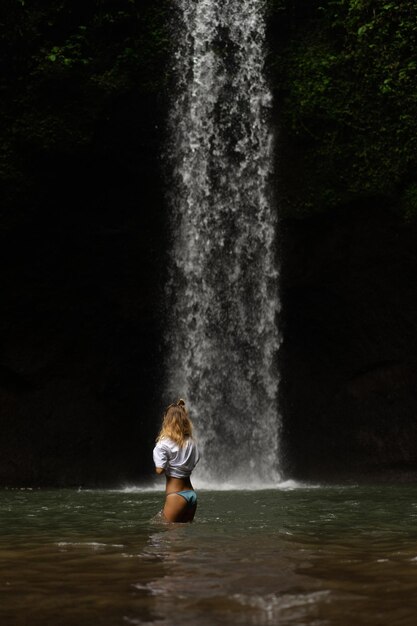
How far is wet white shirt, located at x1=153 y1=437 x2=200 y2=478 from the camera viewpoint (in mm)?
7086

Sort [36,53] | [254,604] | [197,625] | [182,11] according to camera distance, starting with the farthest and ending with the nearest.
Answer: [182,11], [36,53], [254,604], [197,625]

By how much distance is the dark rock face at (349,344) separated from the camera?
17.0 m

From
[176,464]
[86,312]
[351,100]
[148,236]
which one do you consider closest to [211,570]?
[176,464]

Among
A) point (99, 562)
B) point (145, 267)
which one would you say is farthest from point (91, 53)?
point (99, 562)

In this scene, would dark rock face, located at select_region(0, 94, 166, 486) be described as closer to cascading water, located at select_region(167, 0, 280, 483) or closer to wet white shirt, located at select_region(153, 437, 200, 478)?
cascading water, located at select_region(167, 0, 280, 483)

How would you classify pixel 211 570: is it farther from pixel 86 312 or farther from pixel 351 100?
pixel 351 100

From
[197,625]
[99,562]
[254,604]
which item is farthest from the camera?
[99,562]

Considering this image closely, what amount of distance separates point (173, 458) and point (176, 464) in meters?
0.07

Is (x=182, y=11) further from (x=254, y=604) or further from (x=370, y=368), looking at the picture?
(x=254, y=604)

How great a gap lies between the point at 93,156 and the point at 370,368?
7.30m

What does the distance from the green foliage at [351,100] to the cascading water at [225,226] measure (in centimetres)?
77

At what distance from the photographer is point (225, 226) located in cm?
1698

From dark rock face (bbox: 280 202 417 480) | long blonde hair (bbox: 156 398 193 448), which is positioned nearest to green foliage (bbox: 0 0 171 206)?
dark rock face (bbox: 280 202 417 480)

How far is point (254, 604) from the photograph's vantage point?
12.1 feet
